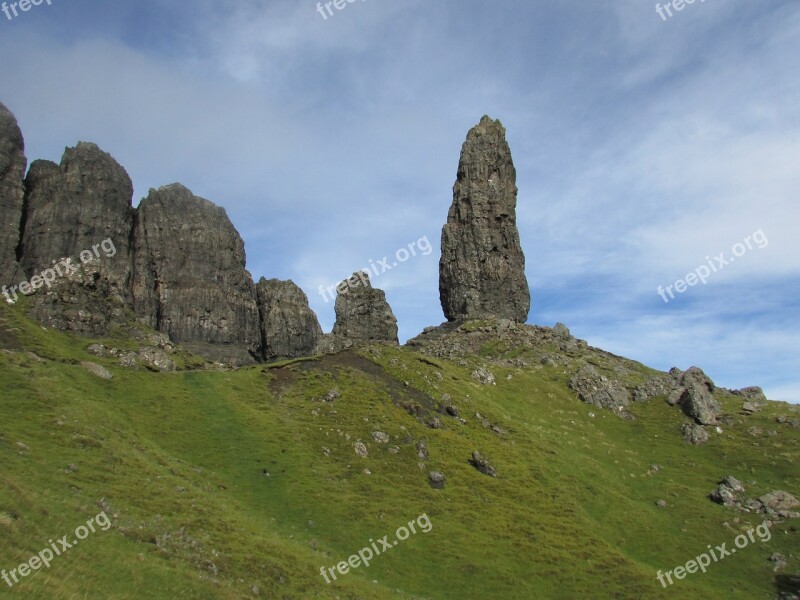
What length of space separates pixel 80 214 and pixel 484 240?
93.9 metres

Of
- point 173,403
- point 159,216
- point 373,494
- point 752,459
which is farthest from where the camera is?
point 159,216

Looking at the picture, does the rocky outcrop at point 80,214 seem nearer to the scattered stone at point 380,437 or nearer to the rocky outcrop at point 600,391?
the scattered stone at point 380,437

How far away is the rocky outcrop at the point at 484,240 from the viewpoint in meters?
144

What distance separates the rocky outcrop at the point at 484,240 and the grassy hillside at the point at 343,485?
50803mm

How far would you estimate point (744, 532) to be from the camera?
63.7 metres

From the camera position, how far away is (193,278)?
138 m

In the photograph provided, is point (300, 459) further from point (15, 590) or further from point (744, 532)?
point (744, 532)

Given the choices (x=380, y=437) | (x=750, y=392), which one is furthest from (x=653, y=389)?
(x=380, y=437)

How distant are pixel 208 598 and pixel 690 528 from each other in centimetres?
5595

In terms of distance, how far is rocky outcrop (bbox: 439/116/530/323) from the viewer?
144500mm

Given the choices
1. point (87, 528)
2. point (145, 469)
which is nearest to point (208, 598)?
point (87, 528)

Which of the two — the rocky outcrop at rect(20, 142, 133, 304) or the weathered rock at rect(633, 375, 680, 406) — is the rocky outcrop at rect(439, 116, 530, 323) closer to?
the weathered rock at rect(633, 375, 680, 406)

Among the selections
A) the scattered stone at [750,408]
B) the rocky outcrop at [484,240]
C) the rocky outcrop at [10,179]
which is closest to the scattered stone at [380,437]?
the scattered stone at [750,408]

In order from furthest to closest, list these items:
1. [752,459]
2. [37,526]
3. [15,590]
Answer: [752,459] → [37,526] → [15,590]
